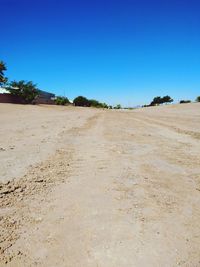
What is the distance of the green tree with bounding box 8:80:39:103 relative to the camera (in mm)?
61344

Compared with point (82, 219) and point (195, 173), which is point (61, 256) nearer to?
point (82, 219)

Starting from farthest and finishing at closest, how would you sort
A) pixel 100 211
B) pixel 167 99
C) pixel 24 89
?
pixel 167 99 → pixel 24 89 → pixel 100 211

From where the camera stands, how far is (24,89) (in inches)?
2437

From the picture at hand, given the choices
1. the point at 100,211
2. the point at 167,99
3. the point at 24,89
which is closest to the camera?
the point at 100,211

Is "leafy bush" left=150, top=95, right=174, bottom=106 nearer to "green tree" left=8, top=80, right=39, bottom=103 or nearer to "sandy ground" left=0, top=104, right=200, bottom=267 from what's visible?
"green tree" left=8, top=80, right=39, bottom=103

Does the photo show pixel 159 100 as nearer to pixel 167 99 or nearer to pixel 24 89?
pixel 167 99

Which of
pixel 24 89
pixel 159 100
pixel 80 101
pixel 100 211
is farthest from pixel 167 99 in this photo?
pixel 100 211

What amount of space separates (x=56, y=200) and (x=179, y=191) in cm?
210

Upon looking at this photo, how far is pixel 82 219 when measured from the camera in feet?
14.0

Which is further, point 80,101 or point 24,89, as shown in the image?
point 80,101

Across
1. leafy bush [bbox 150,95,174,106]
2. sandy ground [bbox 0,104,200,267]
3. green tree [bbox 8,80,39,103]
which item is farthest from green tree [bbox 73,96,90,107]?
sandy ground [bbox 0,104,200,267]

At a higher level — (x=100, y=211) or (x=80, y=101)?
(x=100, y=211)

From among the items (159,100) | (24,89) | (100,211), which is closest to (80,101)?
(159,100)

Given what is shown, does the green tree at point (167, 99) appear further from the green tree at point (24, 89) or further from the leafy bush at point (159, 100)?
the green tree at point (24, 89)
